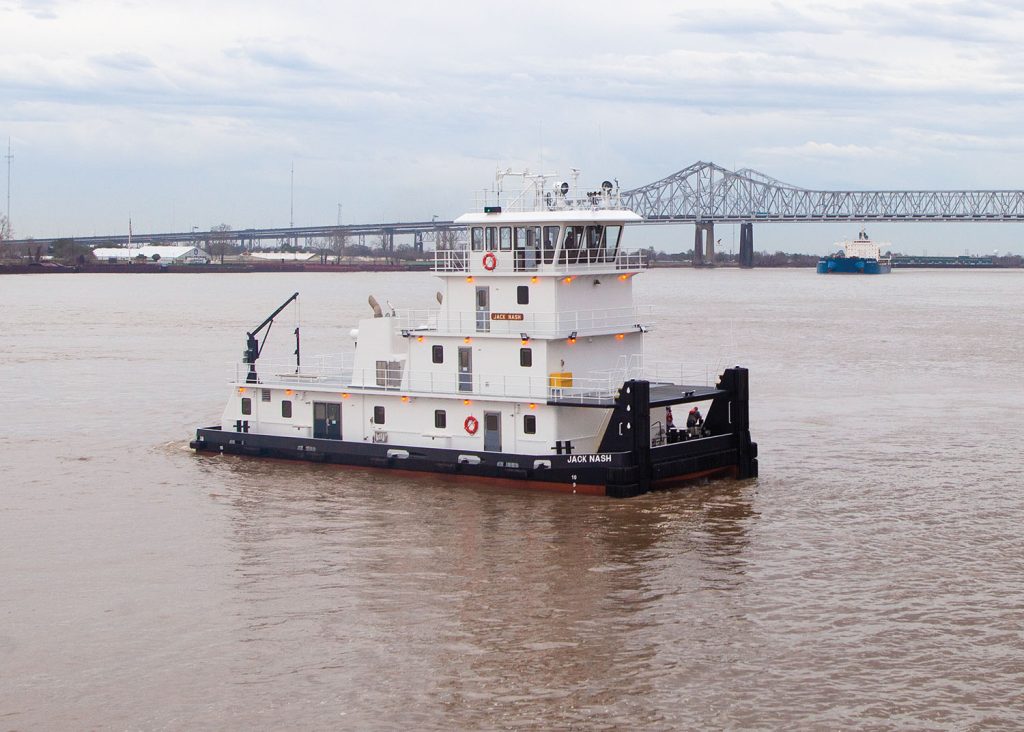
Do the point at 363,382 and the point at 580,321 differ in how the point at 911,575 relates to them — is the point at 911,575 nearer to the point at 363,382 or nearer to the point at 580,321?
the point at 580,321

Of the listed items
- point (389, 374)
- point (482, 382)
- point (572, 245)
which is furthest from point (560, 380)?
point (389, 374)

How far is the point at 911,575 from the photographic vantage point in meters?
21.7

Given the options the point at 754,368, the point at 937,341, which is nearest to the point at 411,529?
the point at 754,368

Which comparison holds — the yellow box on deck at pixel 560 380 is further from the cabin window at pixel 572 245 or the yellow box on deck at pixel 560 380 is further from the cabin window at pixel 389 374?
the cabin window at pixel 389 374

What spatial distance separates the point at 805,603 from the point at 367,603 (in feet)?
21.9

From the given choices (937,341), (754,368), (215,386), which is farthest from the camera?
(937,341)

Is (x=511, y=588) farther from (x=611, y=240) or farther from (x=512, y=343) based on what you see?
(x=611, y=240)

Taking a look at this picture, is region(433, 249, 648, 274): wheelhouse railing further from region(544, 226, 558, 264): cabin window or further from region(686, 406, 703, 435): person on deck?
region(686, 406, 703, 435): person on deck

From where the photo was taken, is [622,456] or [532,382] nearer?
[622,456]

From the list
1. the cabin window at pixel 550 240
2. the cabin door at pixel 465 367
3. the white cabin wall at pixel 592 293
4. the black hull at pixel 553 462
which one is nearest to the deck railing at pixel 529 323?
the white cabin wall at pixel 592 293

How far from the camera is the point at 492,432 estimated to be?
2848 centimetres

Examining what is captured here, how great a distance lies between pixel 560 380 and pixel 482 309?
264 centimetres

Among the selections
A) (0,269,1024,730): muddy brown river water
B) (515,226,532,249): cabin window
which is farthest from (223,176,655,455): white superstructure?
(0,269,1024,730): muddy brown river water

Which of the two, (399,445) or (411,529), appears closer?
(411,529)
